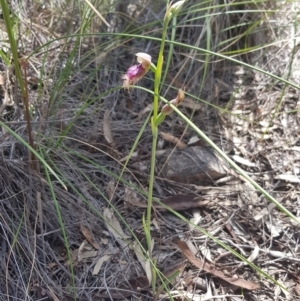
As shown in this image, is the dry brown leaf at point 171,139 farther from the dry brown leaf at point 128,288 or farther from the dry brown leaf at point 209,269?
the dry brown leaf at point 128,288

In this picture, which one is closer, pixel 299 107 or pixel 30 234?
pixel 30 234

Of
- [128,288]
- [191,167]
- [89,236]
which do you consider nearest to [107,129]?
[191,167]

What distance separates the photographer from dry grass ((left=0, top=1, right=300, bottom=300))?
1.57 m

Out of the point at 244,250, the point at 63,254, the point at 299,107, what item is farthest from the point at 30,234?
the point at 299,107

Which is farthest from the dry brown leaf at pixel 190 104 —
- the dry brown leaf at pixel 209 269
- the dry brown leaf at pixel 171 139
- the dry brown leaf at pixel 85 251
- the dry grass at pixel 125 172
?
the dry brown leaf at pixel 85 251

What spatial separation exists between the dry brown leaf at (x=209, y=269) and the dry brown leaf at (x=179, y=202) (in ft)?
0.51

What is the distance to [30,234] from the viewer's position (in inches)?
61.6

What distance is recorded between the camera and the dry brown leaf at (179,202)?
1.79 meters

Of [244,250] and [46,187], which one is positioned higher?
[46,187]

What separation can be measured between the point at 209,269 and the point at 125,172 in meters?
0.44

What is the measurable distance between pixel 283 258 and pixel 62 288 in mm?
698

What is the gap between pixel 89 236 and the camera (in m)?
1.66

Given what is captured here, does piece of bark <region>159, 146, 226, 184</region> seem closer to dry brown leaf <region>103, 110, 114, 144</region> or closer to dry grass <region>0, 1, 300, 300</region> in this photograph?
dry grass <region>0, 1, 300, 300</region>

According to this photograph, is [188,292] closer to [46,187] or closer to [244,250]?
[244,250]
